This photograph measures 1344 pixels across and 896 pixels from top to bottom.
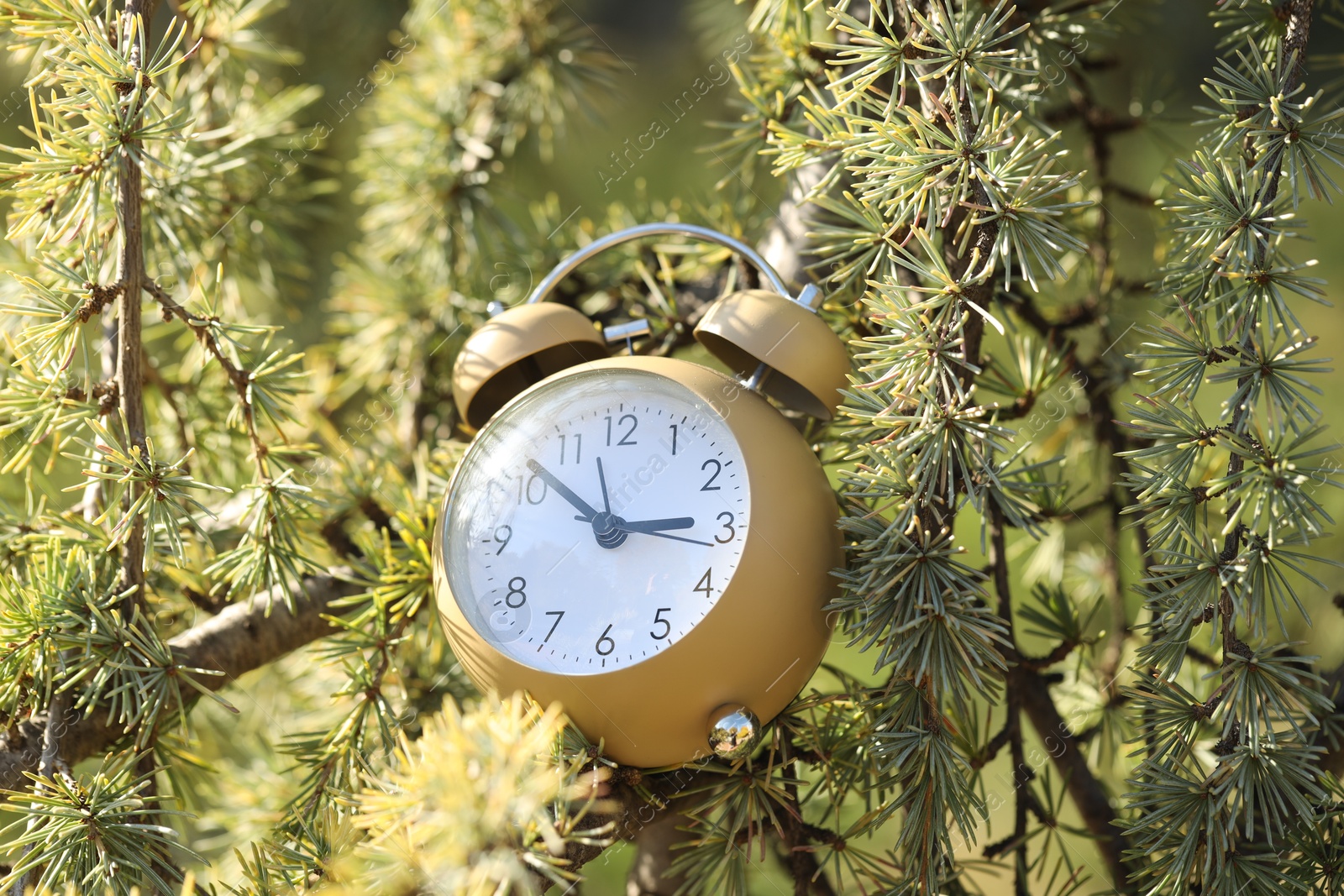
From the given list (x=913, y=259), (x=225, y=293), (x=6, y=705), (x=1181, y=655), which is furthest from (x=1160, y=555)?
(x=225, y=293)

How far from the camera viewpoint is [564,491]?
50 cm

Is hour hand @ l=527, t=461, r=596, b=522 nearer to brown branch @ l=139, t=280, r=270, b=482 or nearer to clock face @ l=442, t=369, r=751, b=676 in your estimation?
clock face @ l=442, t=369, r=751, b=676

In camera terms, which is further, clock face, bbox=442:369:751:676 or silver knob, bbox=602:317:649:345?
silver knob, bbox=602:317:649:345

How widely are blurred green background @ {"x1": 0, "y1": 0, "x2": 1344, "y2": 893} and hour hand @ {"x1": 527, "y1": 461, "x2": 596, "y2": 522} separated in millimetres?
302

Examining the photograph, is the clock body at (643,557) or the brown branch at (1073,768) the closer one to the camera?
the clock body at (643,557)

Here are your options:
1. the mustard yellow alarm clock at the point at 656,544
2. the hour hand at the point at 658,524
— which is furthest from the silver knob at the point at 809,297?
the hour hand at the point at 658,524

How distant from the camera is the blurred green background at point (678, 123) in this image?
2.83 ft

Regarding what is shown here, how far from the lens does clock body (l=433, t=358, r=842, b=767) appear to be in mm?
460

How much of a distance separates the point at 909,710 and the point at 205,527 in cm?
48

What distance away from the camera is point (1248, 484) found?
1.45 feet

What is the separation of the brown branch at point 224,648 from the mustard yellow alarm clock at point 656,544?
5.3 inches

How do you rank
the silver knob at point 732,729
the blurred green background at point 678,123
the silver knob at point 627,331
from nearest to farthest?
the silver knob at point 732,729
the silver knob at point 627,331
the blurred green background at point 678,123

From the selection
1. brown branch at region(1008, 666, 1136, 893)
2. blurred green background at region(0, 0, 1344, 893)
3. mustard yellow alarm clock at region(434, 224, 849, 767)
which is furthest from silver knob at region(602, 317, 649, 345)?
brown branch at region(1008, 666, 1136, 893)

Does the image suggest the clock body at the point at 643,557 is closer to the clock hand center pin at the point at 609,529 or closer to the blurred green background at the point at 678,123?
the clock hand center pin at the point at 609,529
